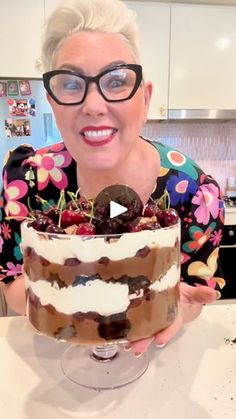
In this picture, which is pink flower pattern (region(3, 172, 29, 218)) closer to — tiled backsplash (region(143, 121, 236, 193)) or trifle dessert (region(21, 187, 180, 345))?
trifle dessert (region(21, 187, 180, 345))

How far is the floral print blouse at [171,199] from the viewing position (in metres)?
0.82

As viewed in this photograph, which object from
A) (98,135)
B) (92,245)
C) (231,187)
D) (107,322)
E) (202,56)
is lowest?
(231,187)

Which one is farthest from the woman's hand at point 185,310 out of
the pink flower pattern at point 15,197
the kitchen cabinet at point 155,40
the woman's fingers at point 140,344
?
the kitchen cabinet at point 155,40

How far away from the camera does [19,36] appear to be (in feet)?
6.13

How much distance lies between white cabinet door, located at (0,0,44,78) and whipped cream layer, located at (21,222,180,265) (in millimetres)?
1668

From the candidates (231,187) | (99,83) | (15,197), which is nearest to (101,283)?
(99,83)

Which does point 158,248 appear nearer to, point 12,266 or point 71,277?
point 71,277

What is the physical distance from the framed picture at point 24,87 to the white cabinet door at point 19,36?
122mm

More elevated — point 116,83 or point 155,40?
point 155,40

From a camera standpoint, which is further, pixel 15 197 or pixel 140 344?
pixel 15 197

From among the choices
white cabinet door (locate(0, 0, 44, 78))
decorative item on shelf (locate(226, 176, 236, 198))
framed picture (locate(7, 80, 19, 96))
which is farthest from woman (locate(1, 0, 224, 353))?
decorative item on shelf (locate(226, 176, 236, 198))

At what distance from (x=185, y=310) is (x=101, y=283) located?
294mm

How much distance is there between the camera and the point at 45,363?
0.64 metres
